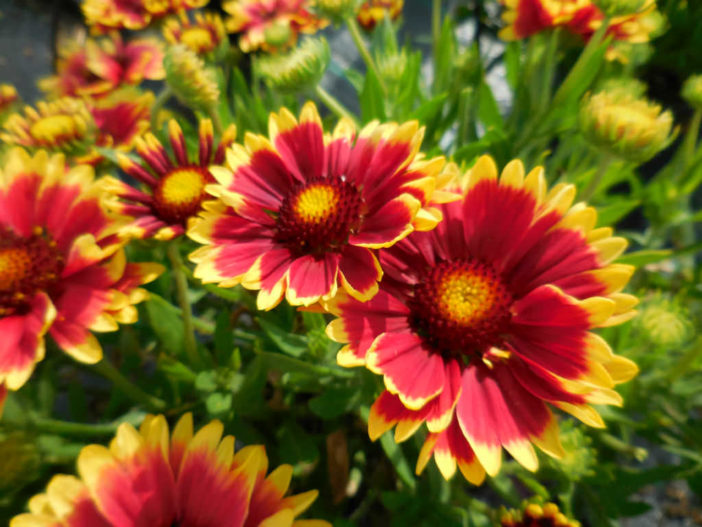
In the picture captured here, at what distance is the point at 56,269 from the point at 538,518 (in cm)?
66

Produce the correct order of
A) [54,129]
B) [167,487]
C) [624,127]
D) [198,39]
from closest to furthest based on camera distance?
[167,487] < [624,127] < [54,129] < [198,39]

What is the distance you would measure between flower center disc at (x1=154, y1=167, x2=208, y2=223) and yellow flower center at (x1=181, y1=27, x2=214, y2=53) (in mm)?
534

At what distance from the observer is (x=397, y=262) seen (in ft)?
1.79

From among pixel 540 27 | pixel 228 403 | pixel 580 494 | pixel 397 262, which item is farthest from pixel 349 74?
pixel 580 494

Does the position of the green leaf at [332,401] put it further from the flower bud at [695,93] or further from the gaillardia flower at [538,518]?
the flower bud at [695,93]

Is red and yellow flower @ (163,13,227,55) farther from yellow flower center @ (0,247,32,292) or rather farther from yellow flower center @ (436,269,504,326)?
yellow flower center @ (436,269,504,326)

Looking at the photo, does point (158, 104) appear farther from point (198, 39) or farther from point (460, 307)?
point (460, 307)

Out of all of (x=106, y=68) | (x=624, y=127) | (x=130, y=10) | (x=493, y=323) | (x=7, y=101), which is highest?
(x=624, y=127)

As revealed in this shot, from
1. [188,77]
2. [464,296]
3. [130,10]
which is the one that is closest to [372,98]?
[188,77]

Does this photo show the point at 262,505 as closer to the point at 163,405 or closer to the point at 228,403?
the point at 228,403

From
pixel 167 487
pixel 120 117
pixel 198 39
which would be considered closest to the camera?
pixel 167 487

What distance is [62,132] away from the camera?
2.62 feet

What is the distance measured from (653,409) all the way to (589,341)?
0.53 metres

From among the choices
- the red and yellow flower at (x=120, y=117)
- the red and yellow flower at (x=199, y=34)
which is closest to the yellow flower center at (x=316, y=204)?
the red and yellow flower at (x=120, y=117)
